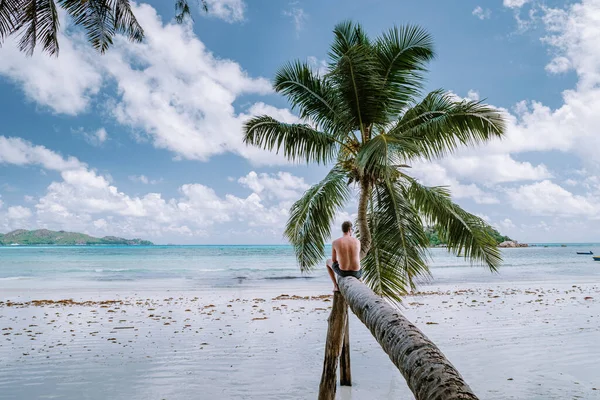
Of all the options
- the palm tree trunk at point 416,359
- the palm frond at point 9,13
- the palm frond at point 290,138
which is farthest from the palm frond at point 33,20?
the palm tree trunk at point 416,359

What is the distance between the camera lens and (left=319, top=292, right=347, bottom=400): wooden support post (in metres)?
6.98

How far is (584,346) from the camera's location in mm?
10391

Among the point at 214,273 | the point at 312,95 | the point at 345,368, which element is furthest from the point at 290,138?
the point at 214,273

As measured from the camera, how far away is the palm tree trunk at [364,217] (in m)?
8.02

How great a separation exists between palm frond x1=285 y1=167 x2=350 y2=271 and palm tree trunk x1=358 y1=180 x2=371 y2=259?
69cm

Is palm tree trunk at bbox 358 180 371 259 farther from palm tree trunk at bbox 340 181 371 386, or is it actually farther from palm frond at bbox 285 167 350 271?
palm frond at bbox 285 167 350 271

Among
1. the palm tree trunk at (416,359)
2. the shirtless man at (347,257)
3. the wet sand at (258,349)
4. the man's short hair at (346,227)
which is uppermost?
the man's short hair at (346,227)

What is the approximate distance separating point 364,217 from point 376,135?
166 cm

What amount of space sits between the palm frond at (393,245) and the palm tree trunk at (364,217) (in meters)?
0.50

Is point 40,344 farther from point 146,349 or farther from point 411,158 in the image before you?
point 411,158

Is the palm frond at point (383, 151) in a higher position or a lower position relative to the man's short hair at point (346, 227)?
higher

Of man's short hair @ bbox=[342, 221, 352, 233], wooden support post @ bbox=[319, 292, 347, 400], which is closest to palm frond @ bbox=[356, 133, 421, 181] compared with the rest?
man's short hair @ bbox=[342, 221, 352, 233]

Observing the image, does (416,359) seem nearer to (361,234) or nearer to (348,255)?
(348,255)

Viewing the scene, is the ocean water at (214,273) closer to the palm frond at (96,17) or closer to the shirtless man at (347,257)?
the shirtless man at (347,257)
